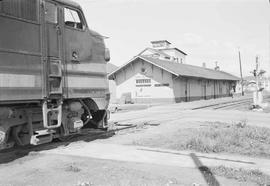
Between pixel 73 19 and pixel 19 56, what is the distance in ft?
8.37

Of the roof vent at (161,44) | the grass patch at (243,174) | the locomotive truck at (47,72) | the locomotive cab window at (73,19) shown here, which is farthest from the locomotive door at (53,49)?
the roof vent at (161,44)

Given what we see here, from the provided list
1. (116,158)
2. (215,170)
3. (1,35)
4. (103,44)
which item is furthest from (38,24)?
(215,170)

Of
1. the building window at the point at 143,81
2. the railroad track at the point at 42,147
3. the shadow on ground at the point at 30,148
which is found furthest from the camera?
the building window at the point at 143,81

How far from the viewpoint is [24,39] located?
279 inches

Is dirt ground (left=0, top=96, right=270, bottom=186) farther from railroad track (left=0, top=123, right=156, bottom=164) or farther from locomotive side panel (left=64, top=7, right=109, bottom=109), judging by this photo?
locomotive side panel (left=64, top=7, right=109, bottom=109)

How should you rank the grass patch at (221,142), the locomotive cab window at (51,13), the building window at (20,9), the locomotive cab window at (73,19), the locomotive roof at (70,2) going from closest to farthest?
the building window at (20,9), the locomotive cab window at (51,13), the grass patch at (221,142), the locomotive roof at (70,2), the locomotive cab window at (73,19)

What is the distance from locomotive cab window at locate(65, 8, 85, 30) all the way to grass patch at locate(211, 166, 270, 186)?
18.0 feet

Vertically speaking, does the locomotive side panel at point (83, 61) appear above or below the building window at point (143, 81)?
below

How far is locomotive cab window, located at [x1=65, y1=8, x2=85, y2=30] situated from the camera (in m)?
8.69

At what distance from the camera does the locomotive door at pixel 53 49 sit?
25.3 ft

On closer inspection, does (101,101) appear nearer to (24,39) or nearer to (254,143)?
(24,39)

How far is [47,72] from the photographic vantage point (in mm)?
7633

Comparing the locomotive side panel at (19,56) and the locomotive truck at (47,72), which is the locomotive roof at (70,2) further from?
the locomotive side panel at (19,56)

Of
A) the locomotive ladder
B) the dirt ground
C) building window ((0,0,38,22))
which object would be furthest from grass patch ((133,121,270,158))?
building window ((0,0,38,22))
